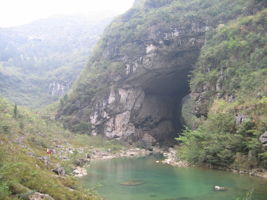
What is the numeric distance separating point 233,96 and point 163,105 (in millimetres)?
33161

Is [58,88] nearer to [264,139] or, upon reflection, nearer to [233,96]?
[233,96]

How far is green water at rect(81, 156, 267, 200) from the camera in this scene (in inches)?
681

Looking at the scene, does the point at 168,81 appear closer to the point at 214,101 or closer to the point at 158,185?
the point at 214,101

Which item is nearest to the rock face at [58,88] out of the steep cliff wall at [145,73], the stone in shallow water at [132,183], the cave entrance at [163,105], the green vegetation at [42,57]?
the green vegetation at [42,57]

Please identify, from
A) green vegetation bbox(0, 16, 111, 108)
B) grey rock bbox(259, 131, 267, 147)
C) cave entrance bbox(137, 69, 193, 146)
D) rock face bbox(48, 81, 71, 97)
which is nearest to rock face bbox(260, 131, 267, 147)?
grey rock bbox(259, 131, 267, 147)

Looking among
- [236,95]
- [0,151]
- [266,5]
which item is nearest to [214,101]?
[236,95]

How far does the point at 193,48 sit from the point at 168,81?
374 inches

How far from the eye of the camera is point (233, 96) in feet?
124

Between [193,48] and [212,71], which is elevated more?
[193,48]

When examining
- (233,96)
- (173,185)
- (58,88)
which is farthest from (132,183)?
(58,88)

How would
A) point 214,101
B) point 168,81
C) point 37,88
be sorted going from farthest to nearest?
point 37,88
point 168,81
point 214,101

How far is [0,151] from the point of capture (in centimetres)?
1152

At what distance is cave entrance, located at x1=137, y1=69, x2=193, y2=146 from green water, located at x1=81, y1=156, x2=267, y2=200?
36.9m

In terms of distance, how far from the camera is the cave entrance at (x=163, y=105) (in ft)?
207
